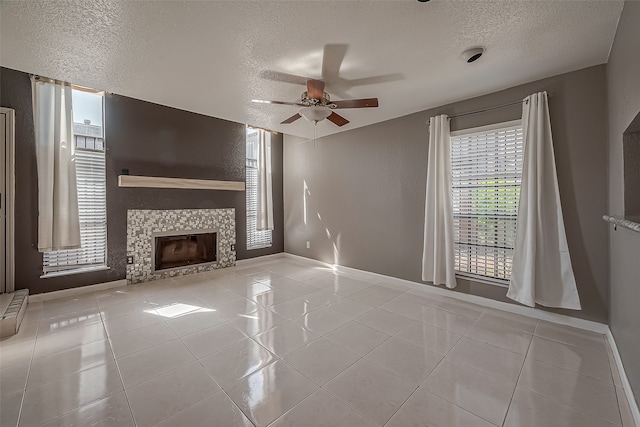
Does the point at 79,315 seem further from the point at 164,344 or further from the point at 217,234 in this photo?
the point at 217,234

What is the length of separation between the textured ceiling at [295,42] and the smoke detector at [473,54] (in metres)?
0.05

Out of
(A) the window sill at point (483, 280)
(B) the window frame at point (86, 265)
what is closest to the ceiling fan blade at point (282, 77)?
(B) the window frame at point (86, 265)

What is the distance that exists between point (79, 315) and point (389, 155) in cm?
440

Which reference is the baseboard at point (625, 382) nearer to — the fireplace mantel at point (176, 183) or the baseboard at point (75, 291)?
the fireplace mantel at point (176, 183)

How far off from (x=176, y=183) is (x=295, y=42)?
3034 mm

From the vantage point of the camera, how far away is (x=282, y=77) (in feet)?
Result: 8.67

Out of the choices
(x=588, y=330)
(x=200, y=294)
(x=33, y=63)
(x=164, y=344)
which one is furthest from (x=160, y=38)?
(x=588, y=330)

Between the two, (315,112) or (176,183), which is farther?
(176,183)

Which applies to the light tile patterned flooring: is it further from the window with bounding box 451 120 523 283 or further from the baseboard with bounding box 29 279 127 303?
the window with bounding box 451 120 523 283

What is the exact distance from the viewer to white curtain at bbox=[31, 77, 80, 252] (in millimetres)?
3076

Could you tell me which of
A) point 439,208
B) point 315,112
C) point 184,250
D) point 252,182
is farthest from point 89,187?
point 439,208

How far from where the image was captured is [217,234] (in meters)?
4.73

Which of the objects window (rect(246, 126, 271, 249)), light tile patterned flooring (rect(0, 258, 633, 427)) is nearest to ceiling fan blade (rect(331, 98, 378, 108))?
light tile patterned flooring (rect(0, 258, 633, 427))

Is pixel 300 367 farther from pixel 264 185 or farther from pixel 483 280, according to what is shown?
pixel 264 185
